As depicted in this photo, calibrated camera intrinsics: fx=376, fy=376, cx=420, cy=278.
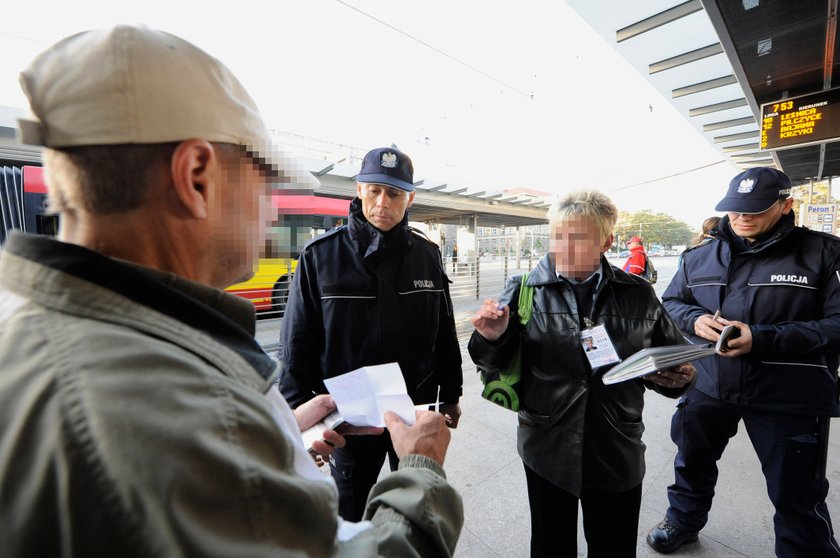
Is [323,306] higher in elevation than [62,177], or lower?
lower

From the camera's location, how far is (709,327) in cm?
197

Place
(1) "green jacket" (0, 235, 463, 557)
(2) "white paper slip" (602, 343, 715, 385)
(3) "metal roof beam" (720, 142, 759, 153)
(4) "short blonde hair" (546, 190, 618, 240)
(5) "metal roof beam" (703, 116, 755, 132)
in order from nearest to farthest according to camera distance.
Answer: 1. (1) "green jacket" (0, 235, 463, 557)
2. (2) "white paper slip" (602, 343, 715, 385)
3. (4) "short blonde hair" (546, 190, 618, 240)
4. (5) "metal roof beam" (703, 116, 755, 132)
5. (3) "metal roof beam" (720, 142, 759, 153)

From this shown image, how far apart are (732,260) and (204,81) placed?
253 cm

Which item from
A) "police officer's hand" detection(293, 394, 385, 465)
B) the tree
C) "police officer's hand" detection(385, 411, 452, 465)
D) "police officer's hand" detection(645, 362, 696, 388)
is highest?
the tree

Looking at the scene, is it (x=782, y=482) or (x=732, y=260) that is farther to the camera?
(x=732, y=260)

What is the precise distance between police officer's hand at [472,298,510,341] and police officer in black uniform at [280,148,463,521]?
17.3 inches

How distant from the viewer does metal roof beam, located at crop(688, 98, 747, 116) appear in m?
5.90

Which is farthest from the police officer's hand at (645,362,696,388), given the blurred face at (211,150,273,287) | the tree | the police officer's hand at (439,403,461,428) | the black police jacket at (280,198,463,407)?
the tree

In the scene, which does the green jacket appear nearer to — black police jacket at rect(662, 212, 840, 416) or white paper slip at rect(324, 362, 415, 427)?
white paper slip at rect(324, 362, 415, 427)

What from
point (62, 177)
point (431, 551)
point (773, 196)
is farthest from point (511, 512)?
point (62, 177)

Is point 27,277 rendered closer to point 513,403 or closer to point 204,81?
point 204,81

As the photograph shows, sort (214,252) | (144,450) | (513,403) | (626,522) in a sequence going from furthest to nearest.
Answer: (513,403)
(626,522)
(214,252)
(144,450)

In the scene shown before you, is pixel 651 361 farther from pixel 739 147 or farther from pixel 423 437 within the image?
pixel 739 147

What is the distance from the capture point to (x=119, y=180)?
59 cm
